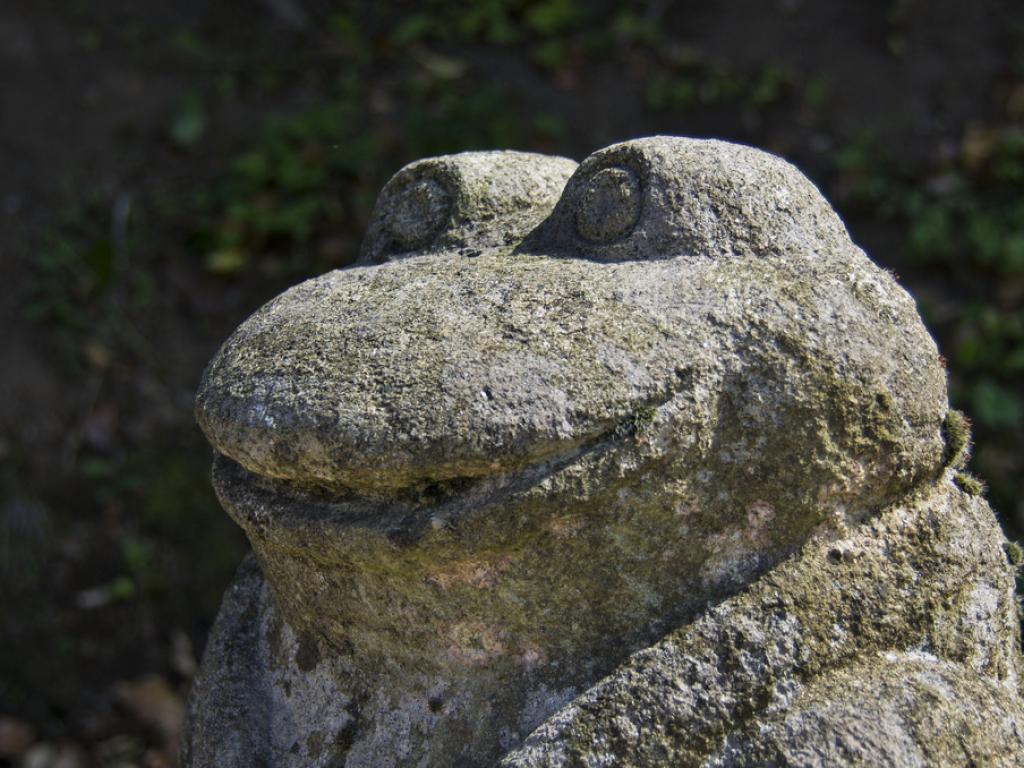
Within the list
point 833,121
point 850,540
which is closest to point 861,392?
point 850,540

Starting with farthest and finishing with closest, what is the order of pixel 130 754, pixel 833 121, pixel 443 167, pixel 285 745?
pixel 833 121 < pixel 130 754 < pixel 443 167 < pixel 285 745

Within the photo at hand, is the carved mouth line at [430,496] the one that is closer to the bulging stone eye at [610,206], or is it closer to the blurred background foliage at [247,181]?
the bulging stone eye at [610,206]

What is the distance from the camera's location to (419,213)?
5.50 ft

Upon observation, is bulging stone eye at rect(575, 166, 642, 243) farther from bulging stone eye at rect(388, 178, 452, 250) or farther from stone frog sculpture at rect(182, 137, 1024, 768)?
bulging stone eye at rect(388, 178, 452, 250)

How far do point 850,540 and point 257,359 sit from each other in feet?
2.31

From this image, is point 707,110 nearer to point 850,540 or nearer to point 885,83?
point 885,83

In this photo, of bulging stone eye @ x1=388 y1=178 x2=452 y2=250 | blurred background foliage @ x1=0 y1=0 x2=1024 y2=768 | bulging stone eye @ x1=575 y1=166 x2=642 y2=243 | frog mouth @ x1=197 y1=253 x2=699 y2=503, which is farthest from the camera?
blurred background foliage @ x1=0 y1=0 x2=1024 y2=768

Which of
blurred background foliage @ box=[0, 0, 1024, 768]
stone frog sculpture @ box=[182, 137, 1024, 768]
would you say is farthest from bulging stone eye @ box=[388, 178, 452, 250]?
blurred background foliage @ box=[0, 0, 1024, 768]

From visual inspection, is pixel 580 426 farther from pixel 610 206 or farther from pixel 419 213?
pixel 419 213

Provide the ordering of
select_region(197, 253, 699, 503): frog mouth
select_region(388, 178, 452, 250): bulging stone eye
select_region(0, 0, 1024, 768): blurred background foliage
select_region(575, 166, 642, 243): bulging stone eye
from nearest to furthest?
select_region(197, 253, 699, 503): frog mouth → select_region(575, 166, 642, 243): bulging stone eye → select_region(388, 178, 452, 250): bulging stone eye → select_region(0, 0, 1024, 768): blurred background foliage

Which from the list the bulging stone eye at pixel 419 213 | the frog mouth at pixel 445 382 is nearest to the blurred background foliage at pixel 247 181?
the bulging stone eye at pixel 419 213

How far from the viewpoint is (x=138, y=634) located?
363cm

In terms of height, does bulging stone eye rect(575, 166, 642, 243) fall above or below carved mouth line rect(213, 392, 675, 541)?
above

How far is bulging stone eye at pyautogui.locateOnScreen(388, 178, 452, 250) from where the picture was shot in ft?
5.43
